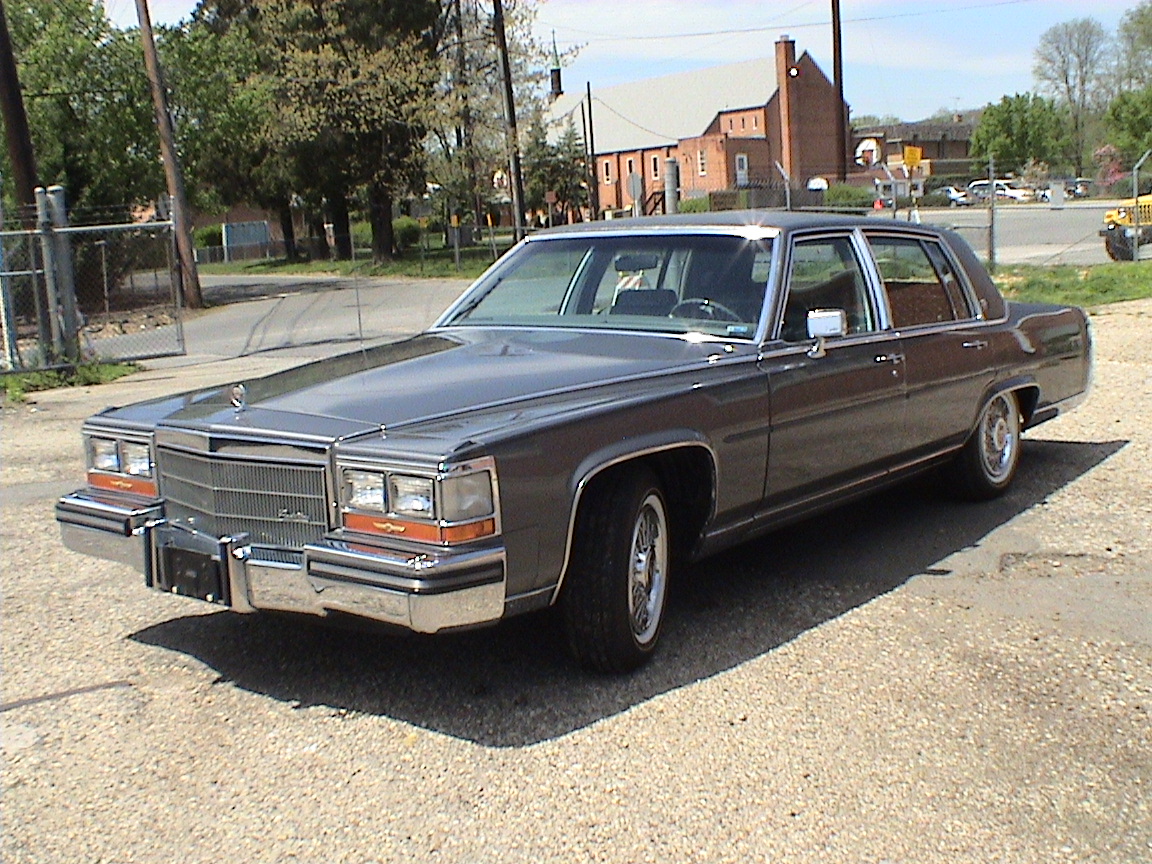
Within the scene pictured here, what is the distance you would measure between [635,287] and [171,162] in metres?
24.5

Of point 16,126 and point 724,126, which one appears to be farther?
point 724,126

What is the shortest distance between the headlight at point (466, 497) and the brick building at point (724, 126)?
2542 inches

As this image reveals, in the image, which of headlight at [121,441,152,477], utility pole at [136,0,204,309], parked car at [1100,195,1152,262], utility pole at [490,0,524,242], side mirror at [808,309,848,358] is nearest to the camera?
headlight at [121,441,152,477]

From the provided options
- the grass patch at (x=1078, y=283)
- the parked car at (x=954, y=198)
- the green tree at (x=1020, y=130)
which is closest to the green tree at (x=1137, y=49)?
the green tree at (x=1020, y=130)

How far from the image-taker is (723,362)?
5.08 m

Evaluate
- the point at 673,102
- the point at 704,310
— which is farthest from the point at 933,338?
the point at 673,102

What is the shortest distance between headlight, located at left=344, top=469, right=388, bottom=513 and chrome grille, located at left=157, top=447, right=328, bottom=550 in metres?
0.10

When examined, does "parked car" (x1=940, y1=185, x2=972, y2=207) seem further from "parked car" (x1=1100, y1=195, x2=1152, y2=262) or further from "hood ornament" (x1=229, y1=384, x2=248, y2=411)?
"hood ornament" (x1=229, y1=384, x2=248, y2=411)

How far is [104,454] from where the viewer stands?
193 inches

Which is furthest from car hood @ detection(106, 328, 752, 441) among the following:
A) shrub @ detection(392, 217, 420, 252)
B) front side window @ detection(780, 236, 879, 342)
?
shrub @ detection(392, 217, 420, 252)

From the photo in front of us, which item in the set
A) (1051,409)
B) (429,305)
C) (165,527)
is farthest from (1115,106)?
(165,527)

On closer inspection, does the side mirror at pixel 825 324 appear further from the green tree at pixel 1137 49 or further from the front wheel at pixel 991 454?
the green tree at pixel 1137 49

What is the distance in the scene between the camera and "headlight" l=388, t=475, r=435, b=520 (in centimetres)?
393

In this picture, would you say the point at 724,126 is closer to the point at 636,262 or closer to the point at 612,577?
the point at 636,262
